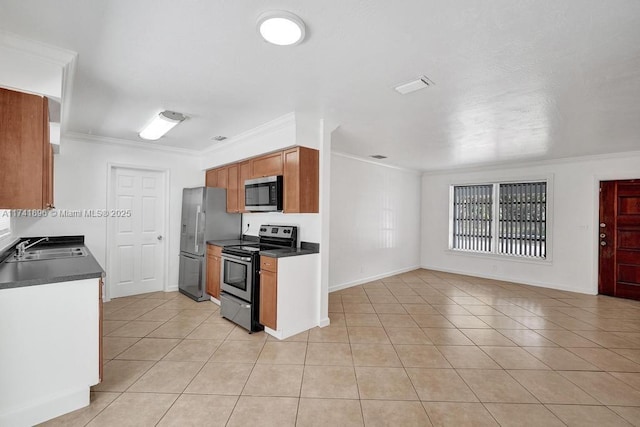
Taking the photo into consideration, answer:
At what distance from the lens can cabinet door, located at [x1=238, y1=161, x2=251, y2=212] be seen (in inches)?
167

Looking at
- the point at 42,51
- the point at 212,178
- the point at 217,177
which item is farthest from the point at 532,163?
the point at 42,51

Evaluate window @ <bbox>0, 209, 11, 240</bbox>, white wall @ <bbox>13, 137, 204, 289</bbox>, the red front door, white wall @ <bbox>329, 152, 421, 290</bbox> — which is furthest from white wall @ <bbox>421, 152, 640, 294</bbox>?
window @ <bbox>0, 209, 11, 240</bbox>

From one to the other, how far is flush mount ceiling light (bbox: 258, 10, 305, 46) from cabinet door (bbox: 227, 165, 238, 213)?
294cm

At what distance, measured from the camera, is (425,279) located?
6.30 metres

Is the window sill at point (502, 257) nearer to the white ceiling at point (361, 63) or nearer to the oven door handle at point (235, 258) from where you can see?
the white ceiling at point (361, 63)

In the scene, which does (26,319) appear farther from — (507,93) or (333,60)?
(507,93)

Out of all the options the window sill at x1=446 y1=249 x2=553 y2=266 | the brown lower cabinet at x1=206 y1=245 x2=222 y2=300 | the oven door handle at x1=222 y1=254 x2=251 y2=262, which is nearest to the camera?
the oven door handle at x1=222 y1=254 x2=251 y2=262

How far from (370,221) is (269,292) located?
3.15m

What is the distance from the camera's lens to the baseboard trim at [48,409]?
1.87 metres

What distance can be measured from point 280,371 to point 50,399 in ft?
5.25

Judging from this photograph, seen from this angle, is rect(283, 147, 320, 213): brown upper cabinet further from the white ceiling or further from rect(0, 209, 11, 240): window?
rect(0, 209, 11, 240): window

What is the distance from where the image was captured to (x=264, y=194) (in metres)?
3.81

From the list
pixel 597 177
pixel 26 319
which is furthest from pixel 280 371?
pixel 597 177

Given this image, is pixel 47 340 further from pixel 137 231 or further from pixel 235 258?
pixel 137 231
